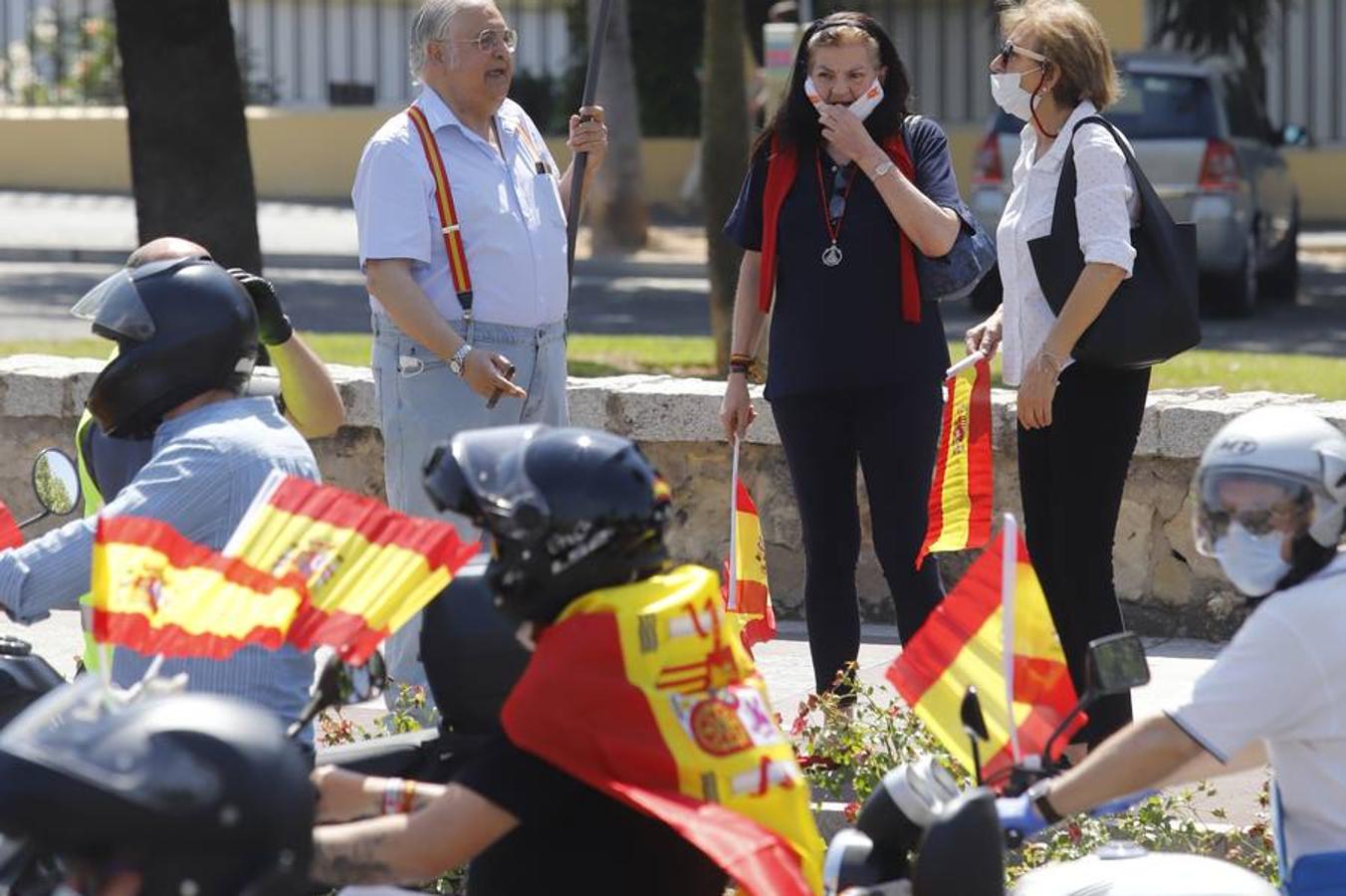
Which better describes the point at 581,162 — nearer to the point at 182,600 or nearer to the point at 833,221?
the point at 833,221

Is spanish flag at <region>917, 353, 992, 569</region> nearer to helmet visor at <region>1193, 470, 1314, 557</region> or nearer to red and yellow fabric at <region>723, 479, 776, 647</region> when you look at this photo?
red and yellow fabric at <region>723, 479, 776, 647</region>

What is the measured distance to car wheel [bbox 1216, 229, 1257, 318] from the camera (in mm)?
16672

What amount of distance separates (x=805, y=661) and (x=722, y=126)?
5.95 m

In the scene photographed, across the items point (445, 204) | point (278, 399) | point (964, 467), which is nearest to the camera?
point (278, 399)

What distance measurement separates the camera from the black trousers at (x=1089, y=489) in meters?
5.57

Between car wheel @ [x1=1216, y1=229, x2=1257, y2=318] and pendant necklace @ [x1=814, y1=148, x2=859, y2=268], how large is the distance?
36.8 feet

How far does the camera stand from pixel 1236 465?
3.51m

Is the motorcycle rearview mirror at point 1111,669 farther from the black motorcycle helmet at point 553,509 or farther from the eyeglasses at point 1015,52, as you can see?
the eyeglasses at point 1015,52

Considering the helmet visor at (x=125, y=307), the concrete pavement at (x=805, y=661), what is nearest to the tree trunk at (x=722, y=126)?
the concrete pavement at (x=805, y=661)

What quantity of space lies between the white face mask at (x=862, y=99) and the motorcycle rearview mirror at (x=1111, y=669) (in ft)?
8.21

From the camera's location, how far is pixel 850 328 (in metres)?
5.85

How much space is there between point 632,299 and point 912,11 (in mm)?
7196

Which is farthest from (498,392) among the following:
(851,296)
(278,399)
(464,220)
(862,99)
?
(862,99)

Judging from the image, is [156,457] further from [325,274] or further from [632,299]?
[325,274]
